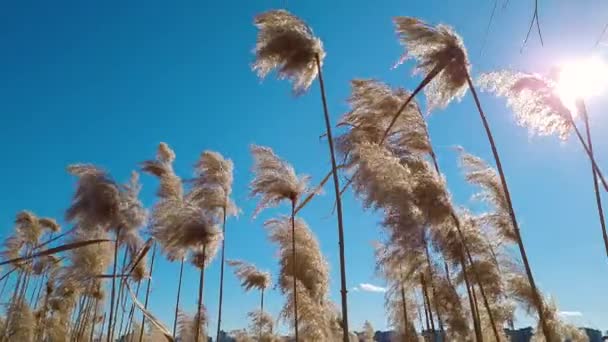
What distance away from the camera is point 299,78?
4996 millimetres

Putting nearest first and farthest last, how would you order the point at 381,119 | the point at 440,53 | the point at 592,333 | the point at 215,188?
the point at 440,53 < the point at 381,119 < the point at 215,188 < the point at 592,333

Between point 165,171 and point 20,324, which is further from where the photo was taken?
point 20,324

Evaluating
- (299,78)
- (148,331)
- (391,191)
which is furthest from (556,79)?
(148,331)

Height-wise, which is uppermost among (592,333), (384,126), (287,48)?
(592,333)

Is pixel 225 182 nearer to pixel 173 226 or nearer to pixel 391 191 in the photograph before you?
pixel 173 226

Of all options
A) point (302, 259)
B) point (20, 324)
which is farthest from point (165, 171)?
point (20, 324)

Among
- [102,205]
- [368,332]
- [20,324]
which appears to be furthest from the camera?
[368,332]

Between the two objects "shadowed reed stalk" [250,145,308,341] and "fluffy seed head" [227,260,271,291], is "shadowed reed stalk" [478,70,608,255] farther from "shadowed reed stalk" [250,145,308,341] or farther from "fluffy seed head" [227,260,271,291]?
"fluffy seed head" [227,260,271,291]

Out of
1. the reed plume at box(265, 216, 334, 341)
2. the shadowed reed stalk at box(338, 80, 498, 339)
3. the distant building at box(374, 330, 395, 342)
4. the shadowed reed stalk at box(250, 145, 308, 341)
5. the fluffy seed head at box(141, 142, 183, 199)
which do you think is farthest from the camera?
the distant building at box(374, 330, 395, 342)

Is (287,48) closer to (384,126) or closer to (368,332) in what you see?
(384,126)

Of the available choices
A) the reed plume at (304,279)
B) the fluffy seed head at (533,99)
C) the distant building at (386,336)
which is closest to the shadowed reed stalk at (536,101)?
the fluffy seed head at (533,99)

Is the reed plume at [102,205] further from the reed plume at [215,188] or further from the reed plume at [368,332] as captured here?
the reed plume at [368,332]

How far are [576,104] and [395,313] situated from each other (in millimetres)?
7087

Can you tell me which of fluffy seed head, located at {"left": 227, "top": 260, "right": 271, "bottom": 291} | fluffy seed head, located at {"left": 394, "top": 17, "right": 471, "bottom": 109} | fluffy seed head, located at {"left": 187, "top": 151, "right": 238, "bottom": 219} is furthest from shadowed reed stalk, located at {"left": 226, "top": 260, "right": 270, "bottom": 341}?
fluffy seed head, located at {"left": 394, "top": 17, "right": 471, "bottom": 109}
